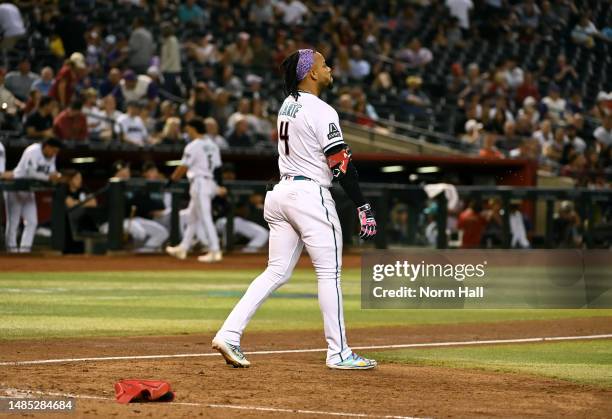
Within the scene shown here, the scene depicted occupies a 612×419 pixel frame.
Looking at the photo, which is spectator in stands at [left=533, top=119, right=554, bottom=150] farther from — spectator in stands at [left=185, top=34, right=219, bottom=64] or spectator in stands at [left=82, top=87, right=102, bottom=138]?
spectator in stands at [left=82, top=87, right=102, bottom=138]

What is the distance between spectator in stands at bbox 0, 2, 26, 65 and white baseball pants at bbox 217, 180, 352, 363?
16696mm

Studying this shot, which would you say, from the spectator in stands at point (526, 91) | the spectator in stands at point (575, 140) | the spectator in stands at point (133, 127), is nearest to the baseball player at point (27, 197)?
the spectator in stands at point (133, 127)

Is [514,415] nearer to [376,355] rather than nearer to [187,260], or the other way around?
[376,355]

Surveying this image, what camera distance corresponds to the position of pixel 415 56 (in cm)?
3128

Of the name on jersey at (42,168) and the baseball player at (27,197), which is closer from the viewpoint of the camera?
the baseball player at (27,197)

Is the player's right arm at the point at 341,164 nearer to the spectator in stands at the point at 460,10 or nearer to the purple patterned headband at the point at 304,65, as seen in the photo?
the purple patterned headband at the point at 304,65

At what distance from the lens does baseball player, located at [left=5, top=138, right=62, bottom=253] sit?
66.2ft

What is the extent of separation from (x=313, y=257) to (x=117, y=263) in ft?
39.4

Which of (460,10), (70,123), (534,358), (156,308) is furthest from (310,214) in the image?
(460,10)

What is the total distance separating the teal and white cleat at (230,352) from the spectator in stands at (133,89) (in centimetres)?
1567

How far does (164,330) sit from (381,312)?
307 centimetres

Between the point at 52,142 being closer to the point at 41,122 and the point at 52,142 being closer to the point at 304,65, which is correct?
the point at 41,122

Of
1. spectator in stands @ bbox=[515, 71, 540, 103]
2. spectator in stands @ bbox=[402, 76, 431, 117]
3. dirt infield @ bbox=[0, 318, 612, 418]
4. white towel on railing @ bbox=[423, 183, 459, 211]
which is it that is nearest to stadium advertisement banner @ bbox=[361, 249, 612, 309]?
dirt infield @ bbox=[0, 318, 612, 418]

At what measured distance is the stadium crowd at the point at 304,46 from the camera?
889 inches
